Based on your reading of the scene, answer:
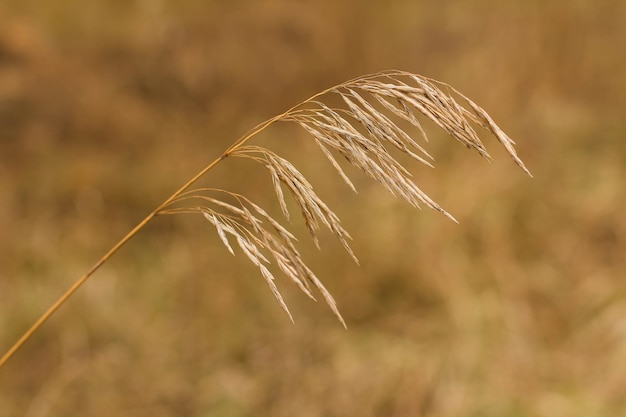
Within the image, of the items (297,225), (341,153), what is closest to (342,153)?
(341,153)

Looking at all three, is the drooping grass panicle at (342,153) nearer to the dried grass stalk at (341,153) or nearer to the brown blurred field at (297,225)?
the dried grass stalk at (341,153)

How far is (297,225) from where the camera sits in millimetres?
2666

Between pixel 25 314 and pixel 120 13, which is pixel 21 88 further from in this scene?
pixel 25 314

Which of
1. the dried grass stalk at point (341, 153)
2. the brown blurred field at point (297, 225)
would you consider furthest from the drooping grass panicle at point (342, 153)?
the brown blurred field at point (297, 225)

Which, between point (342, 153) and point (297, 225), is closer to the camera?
point (342, 153)

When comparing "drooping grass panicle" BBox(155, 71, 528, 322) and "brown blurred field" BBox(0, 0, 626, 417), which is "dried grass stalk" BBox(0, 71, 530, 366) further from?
"brown blurred field" BBox(0, 0, 626, 417)

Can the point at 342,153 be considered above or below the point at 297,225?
above

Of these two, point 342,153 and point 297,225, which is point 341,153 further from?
point 297,225

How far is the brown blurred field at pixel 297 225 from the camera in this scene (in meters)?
2.05

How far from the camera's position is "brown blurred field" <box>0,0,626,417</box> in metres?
2.05

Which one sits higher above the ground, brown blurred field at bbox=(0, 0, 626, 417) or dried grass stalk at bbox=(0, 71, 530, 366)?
dried grass stalk at bbox=(0, 71, 530, 366)

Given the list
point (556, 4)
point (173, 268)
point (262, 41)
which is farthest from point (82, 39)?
point (556, 4)

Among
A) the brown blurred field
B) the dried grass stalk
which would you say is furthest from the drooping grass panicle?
the brown blurred field

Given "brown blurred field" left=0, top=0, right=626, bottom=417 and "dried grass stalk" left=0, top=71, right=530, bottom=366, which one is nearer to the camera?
"dried grass stalk" left=0, top=71, right=530, bottom=366
